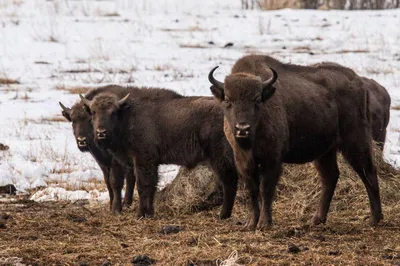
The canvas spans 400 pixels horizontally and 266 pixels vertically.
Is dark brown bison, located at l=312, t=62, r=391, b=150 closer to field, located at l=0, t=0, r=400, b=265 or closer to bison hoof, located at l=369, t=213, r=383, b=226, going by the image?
field, located at l=0, t=0, r=400, b=265

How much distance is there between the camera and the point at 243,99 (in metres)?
8.98

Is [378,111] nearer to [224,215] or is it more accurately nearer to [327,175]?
[327,175]

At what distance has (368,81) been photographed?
47.0ft

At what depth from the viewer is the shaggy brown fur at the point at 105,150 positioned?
38.6ft

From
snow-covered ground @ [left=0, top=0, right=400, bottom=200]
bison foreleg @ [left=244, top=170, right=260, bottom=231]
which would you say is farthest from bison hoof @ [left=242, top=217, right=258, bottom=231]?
snow-covered ground @ [left=0, top=0, right=400, bottom=200]

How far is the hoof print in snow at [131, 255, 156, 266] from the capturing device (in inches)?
297

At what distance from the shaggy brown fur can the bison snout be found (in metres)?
3.15

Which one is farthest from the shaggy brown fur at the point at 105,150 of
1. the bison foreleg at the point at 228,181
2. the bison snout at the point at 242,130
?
the bison snout at the point at 242,130

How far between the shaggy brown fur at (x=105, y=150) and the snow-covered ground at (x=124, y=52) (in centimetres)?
85

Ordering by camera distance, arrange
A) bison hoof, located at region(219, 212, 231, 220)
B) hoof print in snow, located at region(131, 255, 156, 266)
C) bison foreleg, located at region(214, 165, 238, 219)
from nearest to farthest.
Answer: hoof print in snow, located at region(131, 255, 156, 266) → bison hoof, located at region(219, 212, 231, 220) → bison foreleg, located at region(214, 165, 238, 219)

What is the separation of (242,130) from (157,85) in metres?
A: 12.4

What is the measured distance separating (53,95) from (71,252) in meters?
12.7

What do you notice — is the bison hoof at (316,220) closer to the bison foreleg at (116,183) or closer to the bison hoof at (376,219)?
the bison hoof at (376,219)

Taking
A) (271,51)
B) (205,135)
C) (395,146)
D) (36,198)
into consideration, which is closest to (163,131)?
(205,135)
